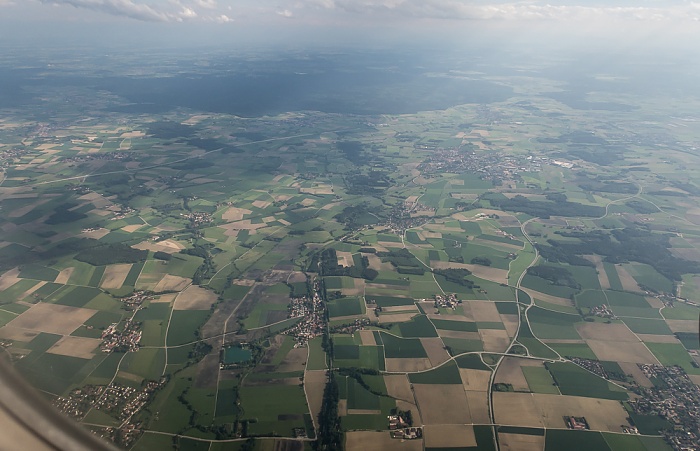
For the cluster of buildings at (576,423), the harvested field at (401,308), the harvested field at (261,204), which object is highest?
the cluster of buildings at (576,423)

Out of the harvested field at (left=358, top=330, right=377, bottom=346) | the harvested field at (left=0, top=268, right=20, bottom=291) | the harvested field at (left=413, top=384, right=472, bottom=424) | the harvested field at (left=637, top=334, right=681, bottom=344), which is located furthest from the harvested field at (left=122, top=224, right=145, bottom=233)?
the harvested field at (left=637, top=334, right=681, bottom=344)

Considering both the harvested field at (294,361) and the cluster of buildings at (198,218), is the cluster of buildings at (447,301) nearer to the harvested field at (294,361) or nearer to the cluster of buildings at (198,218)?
the harvested field at (294,361)

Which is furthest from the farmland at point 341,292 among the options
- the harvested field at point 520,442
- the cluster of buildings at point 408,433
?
the cluster of buildings at point 408,433

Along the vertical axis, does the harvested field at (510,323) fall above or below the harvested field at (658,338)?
below

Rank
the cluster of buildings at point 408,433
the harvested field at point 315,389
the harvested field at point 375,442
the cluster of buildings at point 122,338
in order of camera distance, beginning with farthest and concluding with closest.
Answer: the cluster of buildings at point 122,338, the harvested field at point 315,389, the cluster of buildings at point 408,433, the harvested field at point 375,442

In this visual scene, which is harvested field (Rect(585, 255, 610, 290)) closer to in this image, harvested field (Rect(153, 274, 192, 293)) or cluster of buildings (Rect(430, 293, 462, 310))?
cluster of buildings (Rect(430, 293, 462, 310))

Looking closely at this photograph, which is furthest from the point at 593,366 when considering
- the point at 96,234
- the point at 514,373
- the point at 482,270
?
the point at 96,234

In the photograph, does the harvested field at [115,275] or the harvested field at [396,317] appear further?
the harvested field at [115,275]
